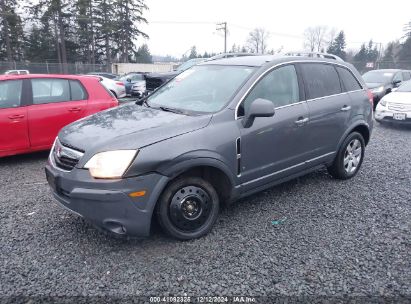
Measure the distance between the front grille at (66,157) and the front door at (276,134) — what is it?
1.55 metres

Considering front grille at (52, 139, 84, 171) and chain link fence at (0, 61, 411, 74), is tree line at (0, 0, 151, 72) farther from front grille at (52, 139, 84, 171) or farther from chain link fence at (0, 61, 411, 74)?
front grille at (52, 139, 84, 171)

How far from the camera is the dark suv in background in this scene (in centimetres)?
1169

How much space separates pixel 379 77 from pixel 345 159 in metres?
9.76

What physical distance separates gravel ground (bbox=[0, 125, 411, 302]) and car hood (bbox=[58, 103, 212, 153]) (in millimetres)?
990

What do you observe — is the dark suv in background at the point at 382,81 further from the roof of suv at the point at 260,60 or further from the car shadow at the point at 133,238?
the car shadow at the point at 133,238

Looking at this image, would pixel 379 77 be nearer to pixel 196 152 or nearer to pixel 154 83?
pixel 154 83

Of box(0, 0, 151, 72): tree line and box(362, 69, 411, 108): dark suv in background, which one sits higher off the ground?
box(0, 0, 151, 72): tree line

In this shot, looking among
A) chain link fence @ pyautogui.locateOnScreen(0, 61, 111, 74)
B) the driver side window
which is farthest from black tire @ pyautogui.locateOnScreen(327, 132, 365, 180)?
chain link fence @ pyautogui.locateOnScreen(0, 61, 111, 74)

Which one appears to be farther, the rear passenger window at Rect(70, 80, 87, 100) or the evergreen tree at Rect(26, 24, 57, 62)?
the evergreen tree at Rect(26, 24, 57, 62)

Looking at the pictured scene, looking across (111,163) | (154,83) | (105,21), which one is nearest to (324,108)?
(111,163)

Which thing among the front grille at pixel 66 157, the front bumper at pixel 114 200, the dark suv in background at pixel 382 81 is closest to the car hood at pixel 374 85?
the dark suv in background at pixel 382 81

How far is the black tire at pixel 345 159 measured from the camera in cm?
454

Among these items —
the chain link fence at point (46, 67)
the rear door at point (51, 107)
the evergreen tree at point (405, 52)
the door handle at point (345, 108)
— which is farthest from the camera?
the evergreen tree at point (405, 52)

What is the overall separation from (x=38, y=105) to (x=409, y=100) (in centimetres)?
881
